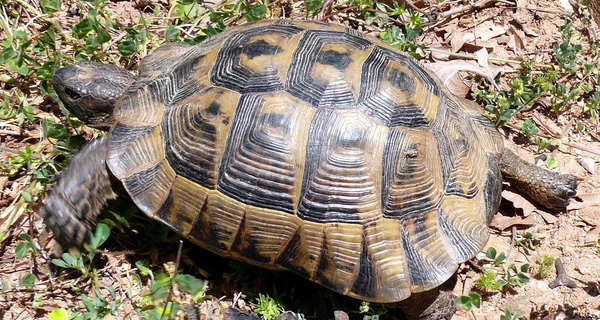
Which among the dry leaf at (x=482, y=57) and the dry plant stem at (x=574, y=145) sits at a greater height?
the dry leaf at (x=482, y=57)

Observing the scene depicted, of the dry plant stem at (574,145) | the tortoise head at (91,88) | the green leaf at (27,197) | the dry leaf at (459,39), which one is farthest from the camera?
the dry leaf at (459,39)

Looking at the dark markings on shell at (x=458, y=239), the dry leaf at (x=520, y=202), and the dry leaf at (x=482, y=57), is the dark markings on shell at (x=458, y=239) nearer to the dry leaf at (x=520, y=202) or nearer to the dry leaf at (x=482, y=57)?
the dry leaf at (x=520, y=202)

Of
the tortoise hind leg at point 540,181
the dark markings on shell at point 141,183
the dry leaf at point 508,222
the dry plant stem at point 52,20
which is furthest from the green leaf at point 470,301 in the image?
the dry plant stem at point 52,20

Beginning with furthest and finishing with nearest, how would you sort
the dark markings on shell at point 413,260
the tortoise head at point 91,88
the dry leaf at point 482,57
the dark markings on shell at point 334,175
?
the dry leaf at point 482,57 → the tortoise head at point 91,88 → the dark markings on shell at point 413,260 → the dark markings on shell at point 334,175

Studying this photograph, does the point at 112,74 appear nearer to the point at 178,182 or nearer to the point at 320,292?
the point at 178,182

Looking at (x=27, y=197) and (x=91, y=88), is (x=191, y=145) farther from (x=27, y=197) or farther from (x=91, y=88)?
(x=27, y=197)

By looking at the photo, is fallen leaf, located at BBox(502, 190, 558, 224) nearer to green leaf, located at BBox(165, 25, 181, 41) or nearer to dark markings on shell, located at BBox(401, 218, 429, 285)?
dark markings on shell, located at BBox(401, 218, 429, 285)

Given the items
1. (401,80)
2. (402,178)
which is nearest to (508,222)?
(402,178)
